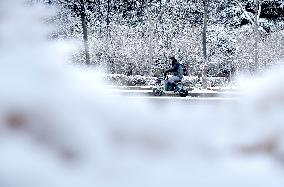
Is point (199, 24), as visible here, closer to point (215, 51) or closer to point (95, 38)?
point (215, 51)

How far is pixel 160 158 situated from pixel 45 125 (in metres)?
1.25

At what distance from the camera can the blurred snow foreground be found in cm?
464

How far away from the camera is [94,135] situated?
495 cm

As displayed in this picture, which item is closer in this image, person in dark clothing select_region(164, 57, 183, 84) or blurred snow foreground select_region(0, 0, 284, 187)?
blurred snow foreground select_region(0, 0, 284, 187)

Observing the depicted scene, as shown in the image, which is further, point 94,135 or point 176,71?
point 176,71

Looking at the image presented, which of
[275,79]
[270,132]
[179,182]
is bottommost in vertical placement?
[179,182]

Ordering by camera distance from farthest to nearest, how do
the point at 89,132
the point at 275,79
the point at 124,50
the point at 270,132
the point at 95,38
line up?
the point at 95,38 → the point at 124,50 → the point at 275,79 → the point at 270,132 → the point at 89,132

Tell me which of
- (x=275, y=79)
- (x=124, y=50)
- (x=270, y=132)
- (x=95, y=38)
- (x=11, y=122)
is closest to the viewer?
(x=11, y=122)

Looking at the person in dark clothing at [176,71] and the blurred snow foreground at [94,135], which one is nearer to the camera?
the blurred snow foreground at [94,135]

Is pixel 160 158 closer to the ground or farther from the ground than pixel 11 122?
closer to the ground

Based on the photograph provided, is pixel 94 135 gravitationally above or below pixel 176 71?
below

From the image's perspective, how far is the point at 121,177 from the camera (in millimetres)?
4797

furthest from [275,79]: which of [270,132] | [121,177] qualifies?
[121,177]

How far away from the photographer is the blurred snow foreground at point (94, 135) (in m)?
4.64
